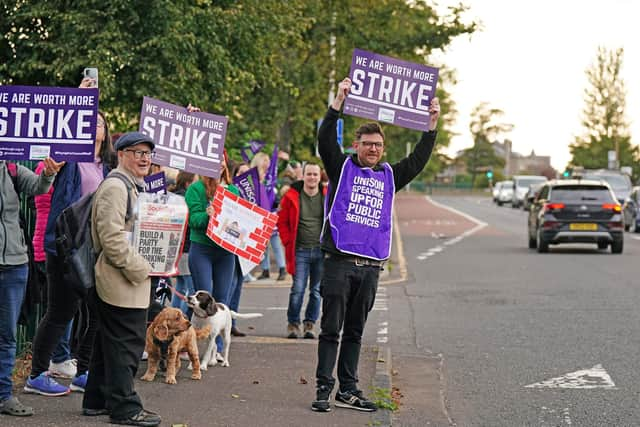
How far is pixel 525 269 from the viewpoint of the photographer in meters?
20.5

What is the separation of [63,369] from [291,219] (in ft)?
10.9

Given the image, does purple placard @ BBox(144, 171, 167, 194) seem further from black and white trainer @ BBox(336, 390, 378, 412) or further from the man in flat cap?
black and white trainer @ BBox(336, 390, 378, 412)

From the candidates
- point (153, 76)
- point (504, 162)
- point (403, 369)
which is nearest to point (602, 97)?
point (504, 162)

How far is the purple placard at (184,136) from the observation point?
370 inches

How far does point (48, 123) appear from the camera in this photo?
7344mm

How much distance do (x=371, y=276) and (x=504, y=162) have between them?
175 metres

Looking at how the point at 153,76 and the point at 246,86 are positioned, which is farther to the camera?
the point at 246,86

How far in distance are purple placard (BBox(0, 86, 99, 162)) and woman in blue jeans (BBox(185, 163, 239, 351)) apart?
7.91 ft

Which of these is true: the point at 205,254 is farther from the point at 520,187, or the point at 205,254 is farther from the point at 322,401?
→ the point at 520,187

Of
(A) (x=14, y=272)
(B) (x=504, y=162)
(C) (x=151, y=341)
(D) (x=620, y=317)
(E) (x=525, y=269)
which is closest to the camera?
(A) (x=14, y=272)

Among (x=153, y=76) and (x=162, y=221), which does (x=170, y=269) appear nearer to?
(x=162, y=221)

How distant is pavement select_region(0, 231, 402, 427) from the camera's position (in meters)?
7.05

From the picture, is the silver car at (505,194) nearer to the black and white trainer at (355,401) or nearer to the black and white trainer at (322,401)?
the black and white trainer at (355,401)

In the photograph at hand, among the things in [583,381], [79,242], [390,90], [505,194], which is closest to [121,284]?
[79,242]
